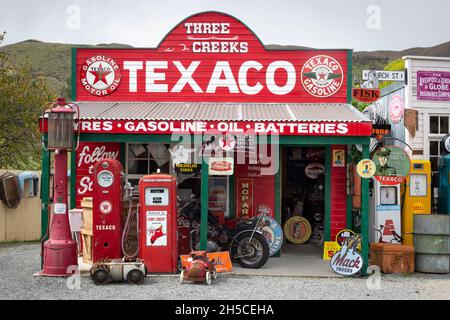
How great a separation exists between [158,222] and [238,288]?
5.62 ft

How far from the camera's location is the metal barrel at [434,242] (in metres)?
10.1

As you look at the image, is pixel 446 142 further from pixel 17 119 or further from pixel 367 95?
pixel 17 119

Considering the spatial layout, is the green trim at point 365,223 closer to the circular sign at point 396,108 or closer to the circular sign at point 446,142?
the circular sign at point 446,142

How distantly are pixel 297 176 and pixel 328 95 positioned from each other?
272cm

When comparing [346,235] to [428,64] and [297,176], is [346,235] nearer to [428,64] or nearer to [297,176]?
[297,176]

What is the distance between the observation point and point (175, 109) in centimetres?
1149

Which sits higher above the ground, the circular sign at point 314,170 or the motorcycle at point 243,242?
the circular sign at point 314,170

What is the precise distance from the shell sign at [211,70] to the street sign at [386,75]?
486 millimetres

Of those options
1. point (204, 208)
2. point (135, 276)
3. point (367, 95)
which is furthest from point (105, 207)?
point (367, 95)

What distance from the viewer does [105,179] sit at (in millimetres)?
9547

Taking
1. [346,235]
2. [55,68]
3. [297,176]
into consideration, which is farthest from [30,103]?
[55,68]

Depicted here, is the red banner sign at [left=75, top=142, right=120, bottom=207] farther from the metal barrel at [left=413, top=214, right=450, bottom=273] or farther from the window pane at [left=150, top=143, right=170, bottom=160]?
the metal barrel at [left=413, top=214, right=450, bottom=273]

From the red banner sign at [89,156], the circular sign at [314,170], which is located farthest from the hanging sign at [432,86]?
the red banner sign at [89,156]

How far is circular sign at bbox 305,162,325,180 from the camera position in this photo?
45.3 feet
